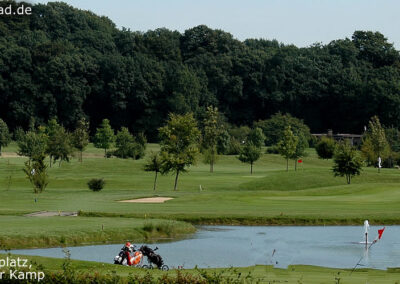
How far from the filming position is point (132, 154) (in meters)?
107

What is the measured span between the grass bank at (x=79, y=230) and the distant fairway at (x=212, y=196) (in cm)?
42

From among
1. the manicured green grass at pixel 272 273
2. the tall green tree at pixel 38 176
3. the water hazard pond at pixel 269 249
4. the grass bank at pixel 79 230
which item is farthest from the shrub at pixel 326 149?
the manicured green grass at pixel 272 273

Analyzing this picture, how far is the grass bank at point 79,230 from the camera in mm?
37125

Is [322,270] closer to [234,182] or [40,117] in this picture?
[234,182]

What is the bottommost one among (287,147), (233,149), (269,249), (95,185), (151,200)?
(269,249)

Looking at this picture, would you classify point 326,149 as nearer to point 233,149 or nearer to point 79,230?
point 233,149

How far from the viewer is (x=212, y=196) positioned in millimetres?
60188

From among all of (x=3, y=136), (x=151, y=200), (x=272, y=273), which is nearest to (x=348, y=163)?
(x=151, y=200)

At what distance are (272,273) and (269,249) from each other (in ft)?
30.0

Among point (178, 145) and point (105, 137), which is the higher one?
point (105, 137)

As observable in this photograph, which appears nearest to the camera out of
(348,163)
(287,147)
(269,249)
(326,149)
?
(269,249)

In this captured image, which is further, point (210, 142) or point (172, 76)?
point (172, 76)

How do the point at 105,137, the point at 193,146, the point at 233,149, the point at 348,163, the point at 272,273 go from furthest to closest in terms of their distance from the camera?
the point at 233,149, the point at 105,137, the point at 193,146, the point at 348,163, the point at 272,273

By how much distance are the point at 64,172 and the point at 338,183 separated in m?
27.7
